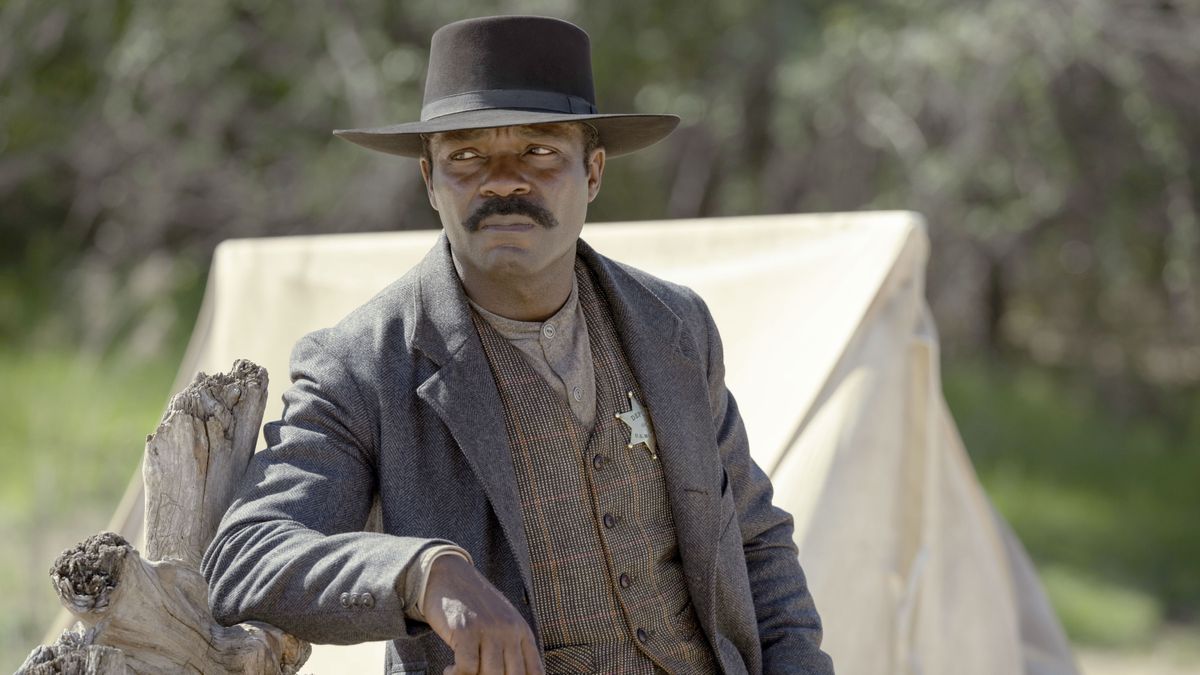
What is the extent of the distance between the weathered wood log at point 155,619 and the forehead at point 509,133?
30.4 inches

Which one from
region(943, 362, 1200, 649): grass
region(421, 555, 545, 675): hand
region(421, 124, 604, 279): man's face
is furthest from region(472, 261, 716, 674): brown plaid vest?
region(943, 362, 1200, 649): grass

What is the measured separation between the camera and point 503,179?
2104 mm

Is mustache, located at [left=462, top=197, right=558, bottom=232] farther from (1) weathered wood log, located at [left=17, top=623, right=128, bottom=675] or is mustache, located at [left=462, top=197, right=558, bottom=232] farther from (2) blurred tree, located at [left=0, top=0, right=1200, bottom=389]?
(2) blurred tree, located at [left=0, top=0, right=1200, bottom=389]

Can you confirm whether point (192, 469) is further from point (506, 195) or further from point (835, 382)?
point (835, 382)

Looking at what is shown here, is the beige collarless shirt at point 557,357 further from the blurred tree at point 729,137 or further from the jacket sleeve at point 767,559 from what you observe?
the blurred tree at point 729,137

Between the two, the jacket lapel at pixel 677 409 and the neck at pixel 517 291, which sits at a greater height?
the neck at pixel 517 291

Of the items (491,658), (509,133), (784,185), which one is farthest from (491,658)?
(784,185)

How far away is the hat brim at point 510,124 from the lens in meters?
2.04

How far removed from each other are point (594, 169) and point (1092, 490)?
520 cm

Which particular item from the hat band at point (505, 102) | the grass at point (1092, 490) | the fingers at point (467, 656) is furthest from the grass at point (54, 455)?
the grass at point (1092, 490)

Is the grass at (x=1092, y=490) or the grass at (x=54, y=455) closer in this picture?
the grass at (x=54, y=455)

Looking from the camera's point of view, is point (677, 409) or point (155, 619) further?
point (677, 409)

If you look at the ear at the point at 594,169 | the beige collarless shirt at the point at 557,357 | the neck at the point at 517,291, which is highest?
the ear at the point at 594,169

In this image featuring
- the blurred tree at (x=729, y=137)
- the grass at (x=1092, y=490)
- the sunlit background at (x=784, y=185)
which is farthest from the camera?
the blurred tree at (x=729, y=137)
